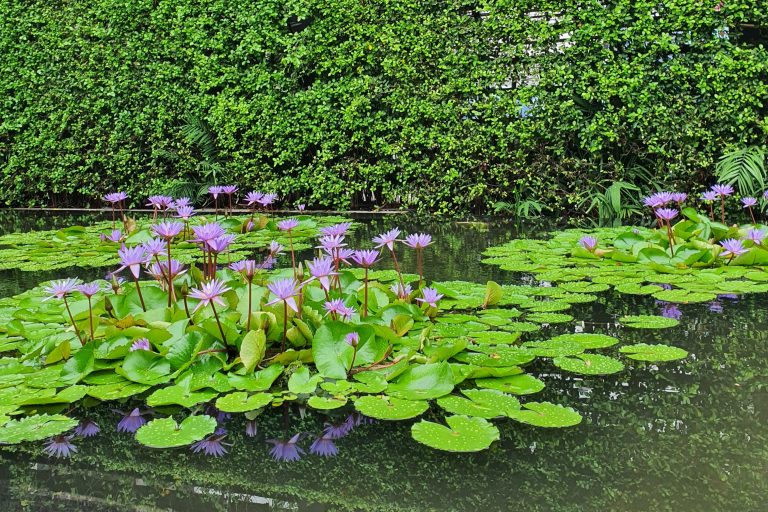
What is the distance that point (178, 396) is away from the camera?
200 cm

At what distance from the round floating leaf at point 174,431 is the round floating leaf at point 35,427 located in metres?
0.23

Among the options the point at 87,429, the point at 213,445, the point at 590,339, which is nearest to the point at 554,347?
the point at 590,339

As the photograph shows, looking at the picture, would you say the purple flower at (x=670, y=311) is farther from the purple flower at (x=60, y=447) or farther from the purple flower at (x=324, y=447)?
the purple flower at (x=60, y=447)

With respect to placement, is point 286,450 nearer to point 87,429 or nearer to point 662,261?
point 87,429

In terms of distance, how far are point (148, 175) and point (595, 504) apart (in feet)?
21.1

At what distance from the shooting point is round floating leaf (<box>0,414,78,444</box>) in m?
1.78

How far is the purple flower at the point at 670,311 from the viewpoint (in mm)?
2715

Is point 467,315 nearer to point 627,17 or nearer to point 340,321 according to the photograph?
point 340,321

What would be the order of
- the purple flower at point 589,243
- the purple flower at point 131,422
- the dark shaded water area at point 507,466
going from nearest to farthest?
the dark shaded water area at point 507,466 < the purple flower at point 131,422 < the purple flower at point 589,243

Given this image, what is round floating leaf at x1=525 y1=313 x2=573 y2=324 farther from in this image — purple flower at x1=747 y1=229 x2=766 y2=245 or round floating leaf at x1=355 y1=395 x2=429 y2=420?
purple flower at x1=747 y1=229 x2=766 y2=245

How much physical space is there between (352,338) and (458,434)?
0.55 m

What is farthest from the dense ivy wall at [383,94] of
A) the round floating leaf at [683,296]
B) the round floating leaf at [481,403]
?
the round floating leaf at [481,403]

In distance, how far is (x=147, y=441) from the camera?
1744 mm

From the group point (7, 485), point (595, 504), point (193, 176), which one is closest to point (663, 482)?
point (595, 504)
